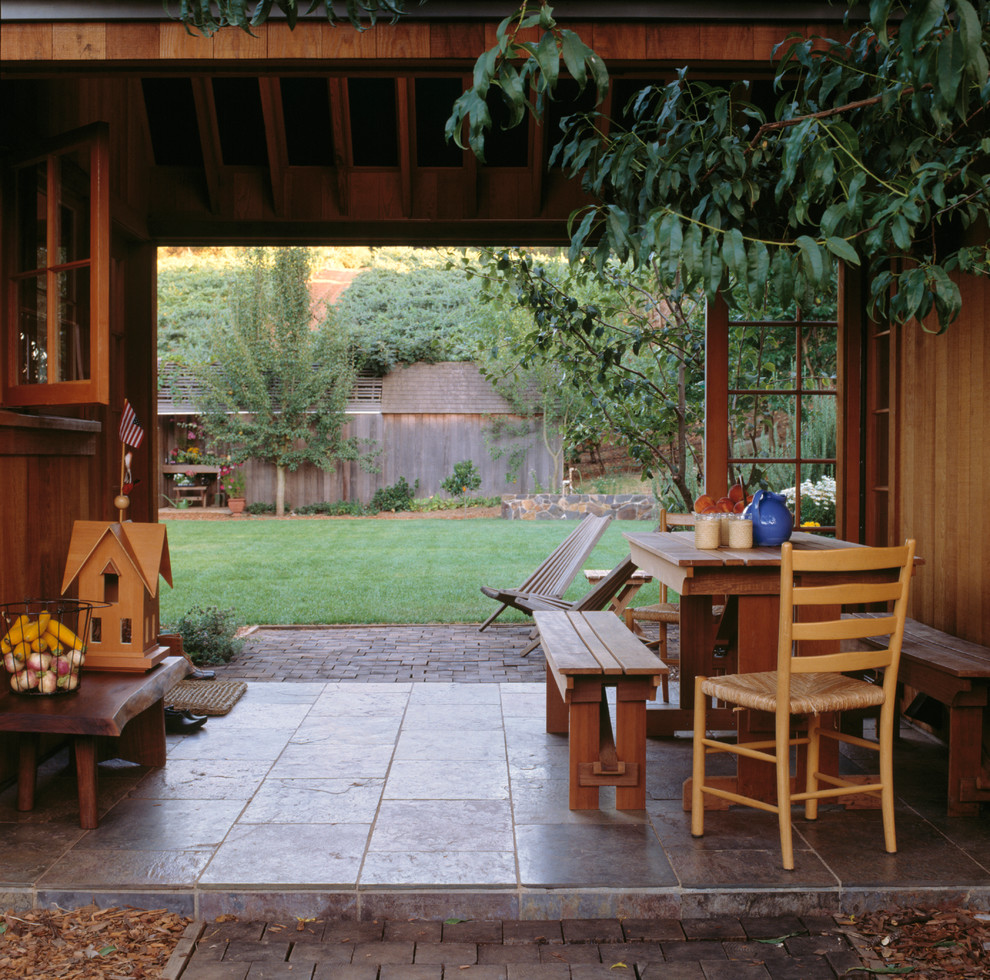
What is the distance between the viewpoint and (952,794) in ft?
10.6

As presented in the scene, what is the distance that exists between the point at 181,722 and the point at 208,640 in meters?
1.60

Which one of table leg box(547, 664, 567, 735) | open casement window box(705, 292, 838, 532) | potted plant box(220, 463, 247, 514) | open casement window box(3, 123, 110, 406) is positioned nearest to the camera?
open casement window box(3, 123, 110, 406)

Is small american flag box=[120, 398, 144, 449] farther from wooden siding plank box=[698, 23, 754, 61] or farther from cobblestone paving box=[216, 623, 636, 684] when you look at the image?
wooden siding plank box=[698, 23, 754, 61]

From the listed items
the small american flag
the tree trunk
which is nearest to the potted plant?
the tree trunk

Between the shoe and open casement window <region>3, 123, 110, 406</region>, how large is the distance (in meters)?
1.62

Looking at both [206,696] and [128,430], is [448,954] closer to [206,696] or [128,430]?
[128,430]

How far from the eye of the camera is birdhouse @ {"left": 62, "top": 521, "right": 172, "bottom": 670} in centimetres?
351

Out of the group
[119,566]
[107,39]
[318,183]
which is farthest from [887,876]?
[318,183]

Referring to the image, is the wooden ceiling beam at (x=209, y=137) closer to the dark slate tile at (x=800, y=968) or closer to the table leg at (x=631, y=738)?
the table leg at (x=631, y=738)

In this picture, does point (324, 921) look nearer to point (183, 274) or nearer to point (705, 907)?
point (705, 907)

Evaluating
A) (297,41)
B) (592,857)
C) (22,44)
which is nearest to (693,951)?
(592,857)

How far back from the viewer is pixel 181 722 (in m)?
4.28

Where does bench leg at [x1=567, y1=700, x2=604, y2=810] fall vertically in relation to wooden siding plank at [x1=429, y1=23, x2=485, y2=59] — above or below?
below

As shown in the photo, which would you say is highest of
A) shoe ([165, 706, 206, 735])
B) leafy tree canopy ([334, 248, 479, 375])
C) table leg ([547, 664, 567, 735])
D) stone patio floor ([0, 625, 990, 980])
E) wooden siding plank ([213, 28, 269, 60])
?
leafy tree canopy ([334, 248, 479, 375])
